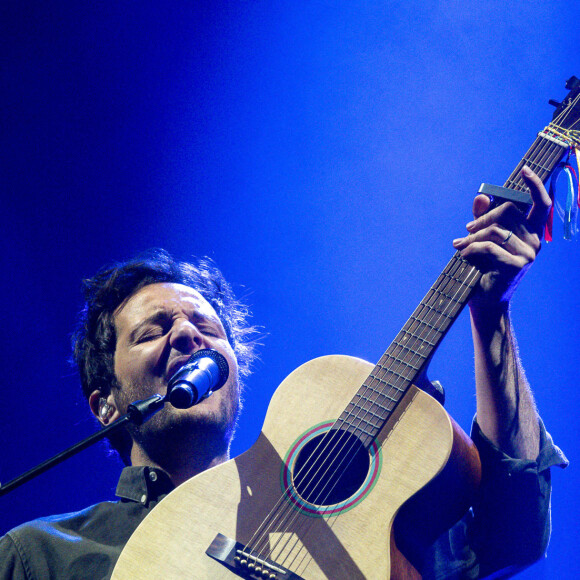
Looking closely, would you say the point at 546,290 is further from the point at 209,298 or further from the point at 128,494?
the point at 128,494

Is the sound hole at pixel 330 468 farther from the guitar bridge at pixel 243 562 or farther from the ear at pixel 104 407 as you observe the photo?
the ear at pixel 104 407

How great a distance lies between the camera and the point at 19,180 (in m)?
3.26

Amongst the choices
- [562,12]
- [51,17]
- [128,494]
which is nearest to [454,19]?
[562,12]

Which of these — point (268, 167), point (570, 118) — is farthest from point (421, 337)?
point (268, 167)

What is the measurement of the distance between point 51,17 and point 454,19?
7.72 ft

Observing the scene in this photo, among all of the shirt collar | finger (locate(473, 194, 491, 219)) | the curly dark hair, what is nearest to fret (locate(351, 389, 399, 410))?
finger (locate(473, 194, 491, 219))

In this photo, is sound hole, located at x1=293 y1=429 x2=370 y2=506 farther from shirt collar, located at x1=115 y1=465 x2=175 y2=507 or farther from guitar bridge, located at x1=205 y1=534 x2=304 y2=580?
shirt collar, located at x1=115 y1=465 x2=175 y2=507

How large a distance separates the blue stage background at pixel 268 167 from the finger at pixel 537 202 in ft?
3.26

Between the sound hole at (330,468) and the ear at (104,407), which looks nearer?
the sound hole at (330,468)

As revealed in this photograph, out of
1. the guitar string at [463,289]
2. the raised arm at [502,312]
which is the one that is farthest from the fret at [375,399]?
the raised arm at [502,312]

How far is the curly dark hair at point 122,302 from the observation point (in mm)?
2642

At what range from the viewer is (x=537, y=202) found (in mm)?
1635

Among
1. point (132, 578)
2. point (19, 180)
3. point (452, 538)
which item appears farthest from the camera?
point (19, 180)

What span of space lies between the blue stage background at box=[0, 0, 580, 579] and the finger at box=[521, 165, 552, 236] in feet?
3.26
